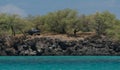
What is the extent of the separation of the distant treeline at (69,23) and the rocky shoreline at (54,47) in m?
5.59

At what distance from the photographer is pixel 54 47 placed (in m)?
99.7

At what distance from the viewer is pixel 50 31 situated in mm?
115375

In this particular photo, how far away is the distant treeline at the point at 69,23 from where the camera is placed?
108688 millimetres

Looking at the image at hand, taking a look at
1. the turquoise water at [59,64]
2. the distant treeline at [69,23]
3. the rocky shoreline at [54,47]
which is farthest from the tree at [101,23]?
the turquoise water at [59,64]

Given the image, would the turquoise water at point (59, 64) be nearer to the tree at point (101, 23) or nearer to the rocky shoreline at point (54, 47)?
the rocky shoreline at point (54, 47)

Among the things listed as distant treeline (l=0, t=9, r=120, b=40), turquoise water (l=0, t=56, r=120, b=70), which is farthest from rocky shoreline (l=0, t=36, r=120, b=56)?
turquoise water (l=0, t=56, r=120, b=70)

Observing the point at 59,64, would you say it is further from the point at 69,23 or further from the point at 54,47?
the point at 69,23

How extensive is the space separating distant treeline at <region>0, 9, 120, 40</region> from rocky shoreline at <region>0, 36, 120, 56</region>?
5.59m

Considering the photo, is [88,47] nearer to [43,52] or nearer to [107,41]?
[107,41]

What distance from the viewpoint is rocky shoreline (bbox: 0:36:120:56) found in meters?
99.0

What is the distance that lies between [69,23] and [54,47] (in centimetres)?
1373

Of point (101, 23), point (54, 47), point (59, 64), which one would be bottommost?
point (54, 47)

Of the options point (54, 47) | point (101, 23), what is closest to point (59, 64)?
point (54, 47)

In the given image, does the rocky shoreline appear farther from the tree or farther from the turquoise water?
the turquoise water
